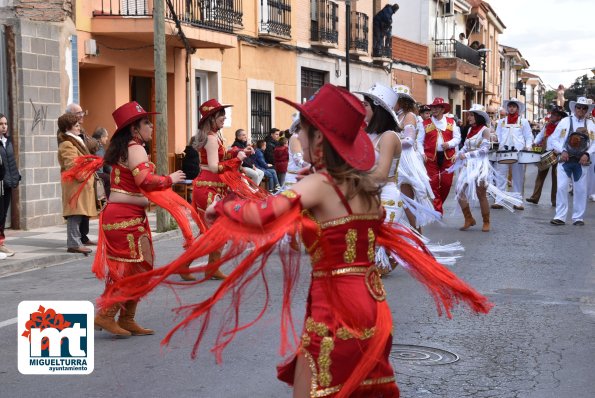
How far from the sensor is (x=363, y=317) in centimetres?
369

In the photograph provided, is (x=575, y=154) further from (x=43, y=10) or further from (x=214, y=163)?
(x=43, y=10)

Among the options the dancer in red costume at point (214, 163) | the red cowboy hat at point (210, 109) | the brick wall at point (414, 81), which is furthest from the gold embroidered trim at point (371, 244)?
the brick wall at point (414, 81)

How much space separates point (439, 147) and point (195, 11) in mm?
8600

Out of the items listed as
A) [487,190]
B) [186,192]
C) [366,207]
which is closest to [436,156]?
[487,190]

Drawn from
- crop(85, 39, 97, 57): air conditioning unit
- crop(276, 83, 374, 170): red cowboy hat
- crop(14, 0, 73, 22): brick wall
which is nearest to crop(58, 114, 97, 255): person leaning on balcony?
crop(14, 0, 73, 22): brick wall

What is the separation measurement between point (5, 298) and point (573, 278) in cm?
595

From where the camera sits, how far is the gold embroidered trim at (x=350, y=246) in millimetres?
3729

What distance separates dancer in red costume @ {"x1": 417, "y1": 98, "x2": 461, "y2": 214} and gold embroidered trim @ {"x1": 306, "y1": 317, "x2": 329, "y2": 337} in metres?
10.0

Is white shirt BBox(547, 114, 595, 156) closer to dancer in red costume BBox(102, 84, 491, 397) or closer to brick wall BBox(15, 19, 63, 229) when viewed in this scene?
brick wall BBox(15, 19, 63, 229)

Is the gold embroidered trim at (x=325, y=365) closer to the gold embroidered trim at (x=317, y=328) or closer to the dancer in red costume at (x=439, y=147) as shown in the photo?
the gold embroidered trim at (x=317, y=328)

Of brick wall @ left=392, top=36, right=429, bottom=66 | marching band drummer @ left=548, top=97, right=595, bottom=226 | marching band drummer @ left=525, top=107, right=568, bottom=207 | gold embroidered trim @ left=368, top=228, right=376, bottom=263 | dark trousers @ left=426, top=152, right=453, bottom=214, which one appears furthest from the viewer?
brick wall @ left=392, top=36, right=429, bottom=66

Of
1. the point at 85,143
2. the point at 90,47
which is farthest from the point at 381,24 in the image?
the point at 85,143

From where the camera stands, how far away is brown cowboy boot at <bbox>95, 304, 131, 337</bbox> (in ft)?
22.0

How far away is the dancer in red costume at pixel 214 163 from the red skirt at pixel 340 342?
536 centimetres
